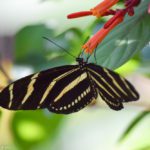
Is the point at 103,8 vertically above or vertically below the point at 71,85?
above

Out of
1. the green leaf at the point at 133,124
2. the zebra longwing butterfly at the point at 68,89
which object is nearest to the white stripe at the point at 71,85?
the zebra longwing butterfly at the point at 68,89

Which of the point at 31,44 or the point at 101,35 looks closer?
the point at 101,35

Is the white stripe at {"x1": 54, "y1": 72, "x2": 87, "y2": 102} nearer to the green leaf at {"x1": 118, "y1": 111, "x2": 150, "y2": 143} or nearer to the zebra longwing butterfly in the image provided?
the zebra longwing butterfly

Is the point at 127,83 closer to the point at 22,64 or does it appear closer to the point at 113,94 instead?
the point at 113,94

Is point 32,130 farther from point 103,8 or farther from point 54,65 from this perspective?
point 103,8

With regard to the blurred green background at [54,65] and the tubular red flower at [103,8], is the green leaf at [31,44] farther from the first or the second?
the tubular red flower at [103,8]

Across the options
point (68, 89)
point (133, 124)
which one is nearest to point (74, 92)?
point (68, 89)
